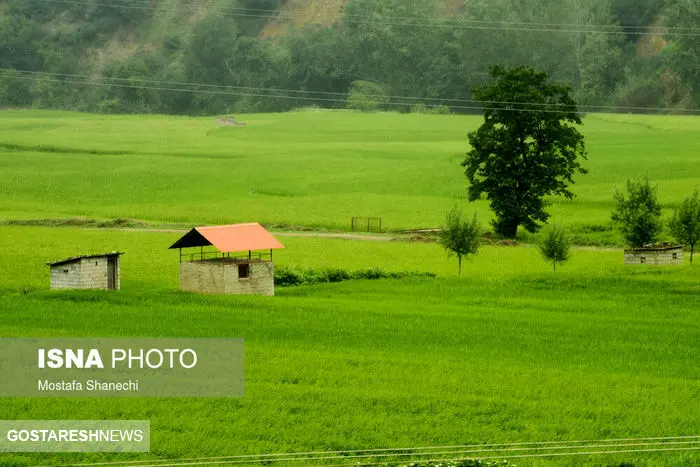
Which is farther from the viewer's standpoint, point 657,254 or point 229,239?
point 657,254

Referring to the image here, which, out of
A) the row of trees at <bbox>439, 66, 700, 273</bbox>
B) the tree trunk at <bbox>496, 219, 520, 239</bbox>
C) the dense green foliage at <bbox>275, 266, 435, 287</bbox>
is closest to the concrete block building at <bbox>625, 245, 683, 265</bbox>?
the dense green foliage at <bbox>275, 266, 435, 287</bbox>

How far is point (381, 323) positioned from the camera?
1631 inches

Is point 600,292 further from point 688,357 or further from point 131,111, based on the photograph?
point 131,111

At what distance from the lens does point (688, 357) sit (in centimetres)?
3684

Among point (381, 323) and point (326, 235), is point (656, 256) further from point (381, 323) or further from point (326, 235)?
point (326, 235)

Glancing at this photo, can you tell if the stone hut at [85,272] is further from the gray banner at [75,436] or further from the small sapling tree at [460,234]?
the gray banner at [75,436]

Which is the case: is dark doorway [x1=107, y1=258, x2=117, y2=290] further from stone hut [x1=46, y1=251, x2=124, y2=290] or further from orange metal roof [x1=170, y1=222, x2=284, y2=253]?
orange metal roof [x1=170, y1=222, x2=284, y2=253]

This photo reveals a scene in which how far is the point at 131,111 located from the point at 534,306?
146 m

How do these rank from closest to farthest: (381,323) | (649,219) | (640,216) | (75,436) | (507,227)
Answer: (75,436) < (381,323) < (640,216) < (649,219) < (507,227)

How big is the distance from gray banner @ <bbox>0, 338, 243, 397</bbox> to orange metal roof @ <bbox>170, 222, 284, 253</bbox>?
36.9ft

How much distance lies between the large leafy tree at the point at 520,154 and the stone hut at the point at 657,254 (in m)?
13.5

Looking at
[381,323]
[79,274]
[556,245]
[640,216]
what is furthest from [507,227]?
[381,323]

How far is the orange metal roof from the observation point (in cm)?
4758

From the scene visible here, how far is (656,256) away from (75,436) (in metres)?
35.1
